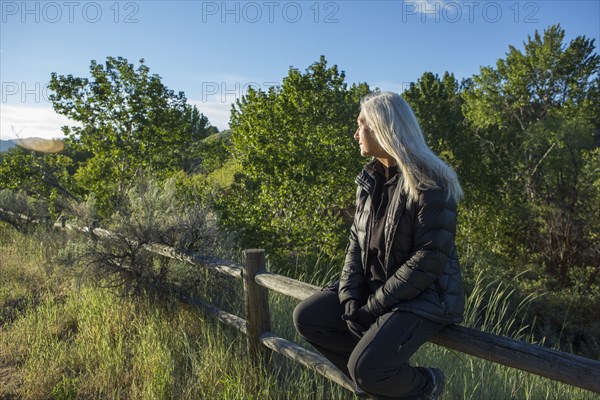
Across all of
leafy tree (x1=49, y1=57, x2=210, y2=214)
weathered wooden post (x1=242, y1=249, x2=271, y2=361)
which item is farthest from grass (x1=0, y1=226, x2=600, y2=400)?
leafy tree (x1=49, y1=57, x2=210, y2=214)

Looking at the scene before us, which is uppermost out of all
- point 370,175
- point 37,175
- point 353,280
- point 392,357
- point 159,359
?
point 37,175

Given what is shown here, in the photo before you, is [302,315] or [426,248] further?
[302,315]

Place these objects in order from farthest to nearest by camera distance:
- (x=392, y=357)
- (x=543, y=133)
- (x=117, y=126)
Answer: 1. (x=543, y=133)
2. (x=117, y=126)
3. (x=392, y=357)

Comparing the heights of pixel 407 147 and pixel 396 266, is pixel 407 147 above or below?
above

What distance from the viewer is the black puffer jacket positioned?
2.30 metres

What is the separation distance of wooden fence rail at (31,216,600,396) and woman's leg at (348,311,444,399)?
0.66 ft

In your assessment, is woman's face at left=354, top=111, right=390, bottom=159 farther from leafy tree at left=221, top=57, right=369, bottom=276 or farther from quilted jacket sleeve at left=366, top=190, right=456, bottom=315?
leafy tree at left=221, top=57, right=369, bottom=276

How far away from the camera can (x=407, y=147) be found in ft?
8.11

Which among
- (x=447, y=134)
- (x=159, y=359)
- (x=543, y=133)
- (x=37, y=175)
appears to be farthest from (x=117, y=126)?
(x=543, y=133)

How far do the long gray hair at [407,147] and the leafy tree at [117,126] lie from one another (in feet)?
29.8

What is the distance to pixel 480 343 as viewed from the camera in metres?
2.27

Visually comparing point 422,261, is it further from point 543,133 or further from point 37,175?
point 543,133

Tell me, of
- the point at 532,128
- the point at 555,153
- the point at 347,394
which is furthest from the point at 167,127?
the point at 532,128

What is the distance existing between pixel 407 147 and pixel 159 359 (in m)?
2.44
